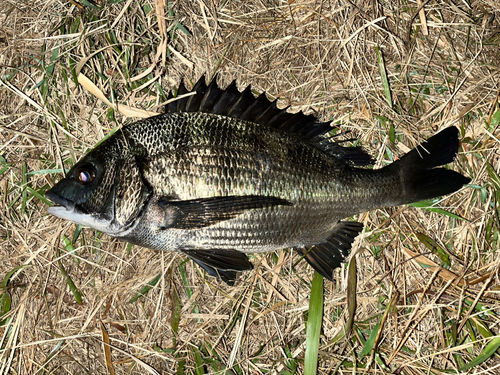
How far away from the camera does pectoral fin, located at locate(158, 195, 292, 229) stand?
231 cm

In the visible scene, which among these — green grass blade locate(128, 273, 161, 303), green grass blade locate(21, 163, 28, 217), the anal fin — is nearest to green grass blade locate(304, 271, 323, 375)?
the anal fin

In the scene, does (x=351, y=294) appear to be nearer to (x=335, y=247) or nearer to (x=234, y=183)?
(x=335, y=247)

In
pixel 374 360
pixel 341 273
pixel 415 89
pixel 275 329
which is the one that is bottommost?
pixel 275 329

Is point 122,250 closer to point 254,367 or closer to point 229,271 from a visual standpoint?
point 229,271

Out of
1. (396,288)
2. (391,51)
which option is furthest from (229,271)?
(391,51)

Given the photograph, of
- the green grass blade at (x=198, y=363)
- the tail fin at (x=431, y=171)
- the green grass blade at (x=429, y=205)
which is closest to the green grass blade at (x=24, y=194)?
the green grass blade at (x=198, y=363)

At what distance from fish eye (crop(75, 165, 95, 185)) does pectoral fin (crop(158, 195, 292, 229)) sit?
0.48 metres

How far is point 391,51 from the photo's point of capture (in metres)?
2.92

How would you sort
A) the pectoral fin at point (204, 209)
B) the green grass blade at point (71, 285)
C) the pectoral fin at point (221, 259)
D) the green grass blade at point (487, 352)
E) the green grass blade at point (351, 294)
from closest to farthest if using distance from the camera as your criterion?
1. the pectoral fin at point (204, 209)
2. the pectoral fin at point (221, 259)
3. the green grass blade at point (487, 352)
4. the green grass blade at point (351, 294)
5. the green grass blade at point (71, 285)

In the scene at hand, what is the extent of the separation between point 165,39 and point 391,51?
179 centimetres

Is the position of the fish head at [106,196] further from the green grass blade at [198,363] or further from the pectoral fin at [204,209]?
the green grass blade at [198,363]

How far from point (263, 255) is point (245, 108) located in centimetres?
116

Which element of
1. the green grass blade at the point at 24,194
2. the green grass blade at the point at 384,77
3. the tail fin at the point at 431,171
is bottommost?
the green grass blade at the point at 24,194

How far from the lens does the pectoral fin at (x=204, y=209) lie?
2312mm
